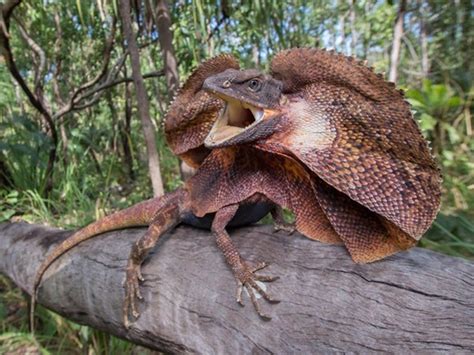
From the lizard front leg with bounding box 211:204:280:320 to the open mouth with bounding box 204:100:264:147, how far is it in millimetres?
270

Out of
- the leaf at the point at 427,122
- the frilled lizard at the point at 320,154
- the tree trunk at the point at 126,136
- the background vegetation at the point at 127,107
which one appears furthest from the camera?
the tree trunk at the point at 126,136

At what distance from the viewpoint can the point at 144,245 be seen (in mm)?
1378

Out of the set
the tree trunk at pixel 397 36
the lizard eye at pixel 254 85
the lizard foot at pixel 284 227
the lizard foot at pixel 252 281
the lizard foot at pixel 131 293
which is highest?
the tree trunk at pixel 397 36

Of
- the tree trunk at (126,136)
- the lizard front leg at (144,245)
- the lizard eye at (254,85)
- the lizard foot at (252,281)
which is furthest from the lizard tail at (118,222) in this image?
the tree trunk at (126,136)

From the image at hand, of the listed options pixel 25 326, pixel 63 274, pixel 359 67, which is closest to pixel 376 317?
pixel 359 67

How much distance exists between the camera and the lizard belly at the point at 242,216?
133 centimetres

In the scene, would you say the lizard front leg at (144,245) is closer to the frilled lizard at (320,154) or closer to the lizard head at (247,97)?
the frilled lizard at (320,154)

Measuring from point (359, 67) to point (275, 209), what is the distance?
2.07ft

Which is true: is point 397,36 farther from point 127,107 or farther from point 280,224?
point 127,107

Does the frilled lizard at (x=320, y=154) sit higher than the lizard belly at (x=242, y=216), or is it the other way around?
the frilled lizard at (x=320, y=154)

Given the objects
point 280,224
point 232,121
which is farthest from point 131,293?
point 232,121

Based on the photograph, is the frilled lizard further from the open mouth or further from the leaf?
the leaf

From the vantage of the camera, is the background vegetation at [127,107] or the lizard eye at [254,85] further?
the background vegetation at [127,107]

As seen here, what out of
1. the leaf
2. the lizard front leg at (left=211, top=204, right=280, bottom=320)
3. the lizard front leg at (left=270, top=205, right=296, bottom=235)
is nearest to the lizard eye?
the lizard front leg at (left=211, top=204, right=280, bottom=320)
